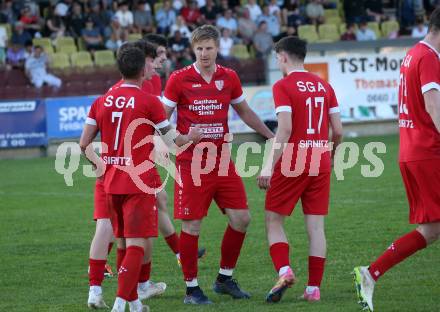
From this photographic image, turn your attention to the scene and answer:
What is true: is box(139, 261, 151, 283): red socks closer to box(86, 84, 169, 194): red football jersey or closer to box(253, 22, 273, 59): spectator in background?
box(86, 84, 169, 194): red football jersey

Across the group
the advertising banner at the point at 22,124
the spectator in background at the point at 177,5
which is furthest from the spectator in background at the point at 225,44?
the advertising banner at the point at 22,124

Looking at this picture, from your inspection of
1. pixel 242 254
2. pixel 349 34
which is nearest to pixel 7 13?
pixel 349 34

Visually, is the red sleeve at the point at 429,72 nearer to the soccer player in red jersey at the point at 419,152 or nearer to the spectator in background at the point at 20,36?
the soccer player in red jersey at the point at 419,152

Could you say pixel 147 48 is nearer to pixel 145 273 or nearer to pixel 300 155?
pixel 300 155

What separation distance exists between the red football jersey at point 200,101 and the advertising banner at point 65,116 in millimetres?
14564

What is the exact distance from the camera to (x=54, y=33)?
2648 cm

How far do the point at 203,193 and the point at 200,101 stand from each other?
728mm

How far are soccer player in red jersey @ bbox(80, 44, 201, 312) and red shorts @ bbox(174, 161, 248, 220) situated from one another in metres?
0.78

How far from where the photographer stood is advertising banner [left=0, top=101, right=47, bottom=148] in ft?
73.7

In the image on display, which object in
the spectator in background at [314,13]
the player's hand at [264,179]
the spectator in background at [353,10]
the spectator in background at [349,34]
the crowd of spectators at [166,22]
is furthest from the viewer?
the spectator in background at [353,10]

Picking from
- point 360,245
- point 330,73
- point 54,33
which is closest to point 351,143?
point 330,73

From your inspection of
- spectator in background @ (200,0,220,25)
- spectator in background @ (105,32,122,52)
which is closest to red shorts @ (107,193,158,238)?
spectator in background @ (105,32,122,52)

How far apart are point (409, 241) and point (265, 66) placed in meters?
18.6

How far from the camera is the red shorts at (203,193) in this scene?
8.41 meters
